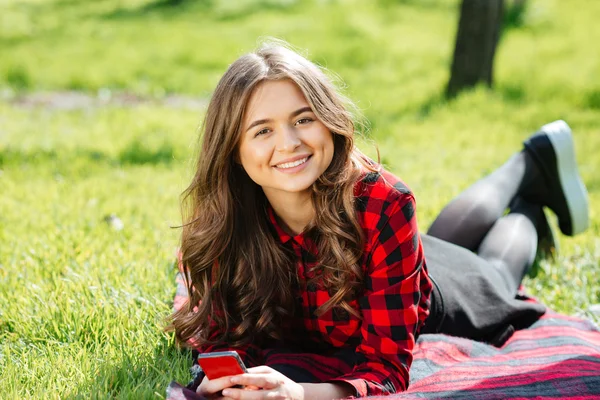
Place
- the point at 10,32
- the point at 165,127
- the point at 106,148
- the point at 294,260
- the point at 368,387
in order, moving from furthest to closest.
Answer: the point at 10,32 → the point at 165,127 → the point at 106,148 → the point at 294,260 → the point at 368,387

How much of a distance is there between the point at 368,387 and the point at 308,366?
314 mm

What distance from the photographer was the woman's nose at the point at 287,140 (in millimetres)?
2350

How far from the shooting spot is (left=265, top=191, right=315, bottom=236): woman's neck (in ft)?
8.48

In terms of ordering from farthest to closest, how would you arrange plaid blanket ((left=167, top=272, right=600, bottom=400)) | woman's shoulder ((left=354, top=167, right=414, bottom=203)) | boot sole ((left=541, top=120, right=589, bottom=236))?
boot sole ((left=541, top=120, right=589, bottom=236)), woman's shoulder ((left=354, top=167, right=414, bottom=203)), plaid blanket ((left=167, top=272, right=600, bottom=400))

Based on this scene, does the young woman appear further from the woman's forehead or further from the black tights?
the black tights

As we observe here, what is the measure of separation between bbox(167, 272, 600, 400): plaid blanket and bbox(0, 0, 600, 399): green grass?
1.27 feet

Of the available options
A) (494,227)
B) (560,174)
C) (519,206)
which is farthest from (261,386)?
(560,174)

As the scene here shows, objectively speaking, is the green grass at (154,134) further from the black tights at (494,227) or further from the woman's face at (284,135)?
the woman's face at (284,135)

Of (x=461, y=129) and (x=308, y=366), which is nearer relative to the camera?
(x=308, y=366)

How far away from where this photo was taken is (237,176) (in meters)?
2.70

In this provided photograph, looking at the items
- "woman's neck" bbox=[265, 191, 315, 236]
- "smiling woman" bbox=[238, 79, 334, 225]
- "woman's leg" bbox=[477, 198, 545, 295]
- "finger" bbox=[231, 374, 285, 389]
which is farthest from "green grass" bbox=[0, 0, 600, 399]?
"smiling woman" bbox=[238, 79, 334, 225]

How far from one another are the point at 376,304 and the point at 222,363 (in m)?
0.58

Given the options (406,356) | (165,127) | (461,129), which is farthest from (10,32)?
(406,356)

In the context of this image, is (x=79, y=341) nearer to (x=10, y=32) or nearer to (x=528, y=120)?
(x=528, y=120)
